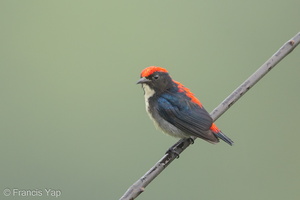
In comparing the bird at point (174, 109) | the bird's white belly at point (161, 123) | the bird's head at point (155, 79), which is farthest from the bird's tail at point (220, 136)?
the bird's head at point (155, 79)

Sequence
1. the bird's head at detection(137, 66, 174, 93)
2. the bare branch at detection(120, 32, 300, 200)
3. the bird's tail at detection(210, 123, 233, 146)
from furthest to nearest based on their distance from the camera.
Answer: the bird's head at detection(137, 66, 174, 93) → the bird's tail at detection(210, 123, 233, 146) → the bare branch at detection(120, 32, 300, 200)

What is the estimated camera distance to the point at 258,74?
310 cm

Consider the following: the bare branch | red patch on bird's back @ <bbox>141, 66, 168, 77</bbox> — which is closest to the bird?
red patch on bird's back @ <bbox>141, 66, 168, 77</bbox>

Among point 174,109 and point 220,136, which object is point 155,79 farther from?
point 220,136

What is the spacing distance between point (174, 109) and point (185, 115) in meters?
0.13

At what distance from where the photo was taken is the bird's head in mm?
4246

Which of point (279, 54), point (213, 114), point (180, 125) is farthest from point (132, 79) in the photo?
point (279, 54)

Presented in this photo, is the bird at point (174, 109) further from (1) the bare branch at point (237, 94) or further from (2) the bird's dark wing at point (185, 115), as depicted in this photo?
(1) the bare branch at point (237, 94)

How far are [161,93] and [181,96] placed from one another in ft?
0.69

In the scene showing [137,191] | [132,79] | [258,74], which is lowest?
[137,191]

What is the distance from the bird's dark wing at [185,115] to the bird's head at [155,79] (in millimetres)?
105

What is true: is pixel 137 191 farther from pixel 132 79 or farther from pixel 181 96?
pixel 132 79

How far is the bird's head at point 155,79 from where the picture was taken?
425cm

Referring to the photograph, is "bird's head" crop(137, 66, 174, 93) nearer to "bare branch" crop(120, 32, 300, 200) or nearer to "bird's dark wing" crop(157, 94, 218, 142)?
"bird's dark wing" crop(157, 94, 218, 142)
